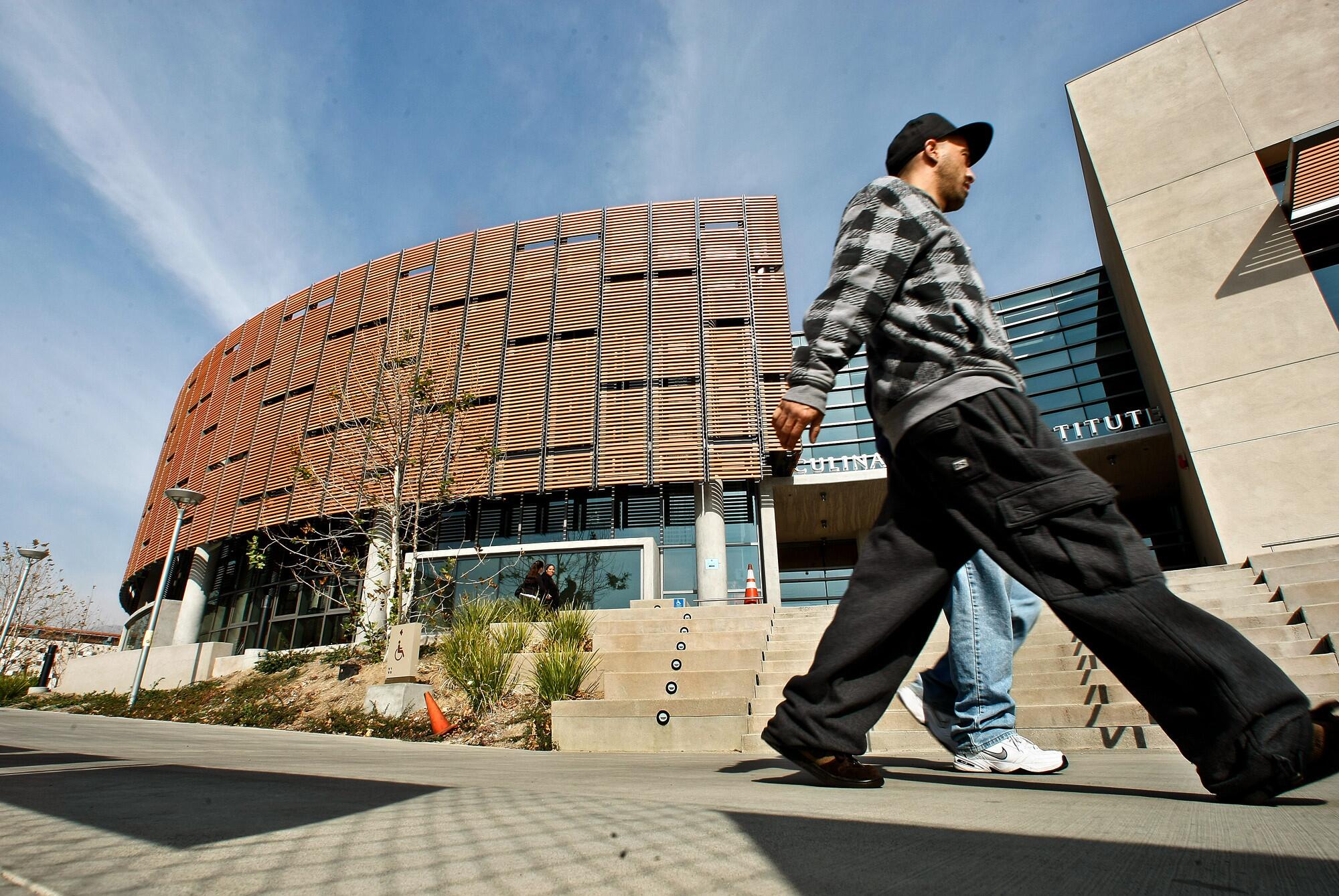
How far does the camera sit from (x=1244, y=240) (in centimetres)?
1333

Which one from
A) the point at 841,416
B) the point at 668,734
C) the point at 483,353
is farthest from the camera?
the point at 841,416

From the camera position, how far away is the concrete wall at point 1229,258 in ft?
38.5

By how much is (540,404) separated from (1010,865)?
776 inches

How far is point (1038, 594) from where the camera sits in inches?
57.7

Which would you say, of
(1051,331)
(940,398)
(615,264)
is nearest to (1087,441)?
(1051,331)

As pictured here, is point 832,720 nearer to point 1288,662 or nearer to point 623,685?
point 623,685

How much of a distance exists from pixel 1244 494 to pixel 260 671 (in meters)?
19.5

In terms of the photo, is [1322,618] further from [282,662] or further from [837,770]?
[282,662]

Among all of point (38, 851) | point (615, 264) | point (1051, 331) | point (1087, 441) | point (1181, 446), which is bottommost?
point (38, 851)

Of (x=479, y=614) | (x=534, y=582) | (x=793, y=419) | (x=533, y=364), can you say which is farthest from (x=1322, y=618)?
(x=533, y=364)

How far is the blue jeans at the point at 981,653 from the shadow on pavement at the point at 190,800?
1.87 metres

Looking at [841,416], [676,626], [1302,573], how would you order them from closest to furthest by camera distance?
[1302,573] < [676,626] < [841,416]

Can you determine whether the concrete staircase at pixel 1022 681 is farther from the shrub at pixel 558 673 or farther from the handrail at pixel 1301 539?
the handrail at pixel 1301 539

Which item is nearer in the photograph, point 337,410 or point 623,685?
point 623,685
